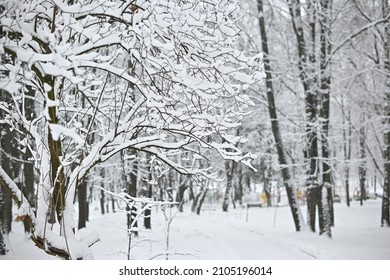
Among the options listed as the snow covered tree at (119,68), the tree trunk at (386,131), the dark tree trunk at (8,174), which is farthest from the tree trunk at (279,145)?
the snow covered tree at (119,68)

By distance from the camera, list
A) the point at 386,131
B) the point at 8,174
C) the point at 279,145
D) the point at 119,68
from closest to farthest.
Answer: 1. the point at 119,68
2. the point at 8,174
3. the point at 386,131
4. the point at 279,145

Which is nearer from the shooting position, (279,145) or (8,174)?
(8,174)

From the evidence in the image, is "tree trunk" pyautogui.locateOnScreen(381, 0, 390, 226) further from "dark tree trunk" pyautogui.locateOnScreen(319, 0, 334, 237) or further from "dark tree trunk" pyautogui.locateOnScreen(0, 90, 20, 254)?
"dark tree trunk" pyautogui.locateOnScreen(0, 90, 20, 254)

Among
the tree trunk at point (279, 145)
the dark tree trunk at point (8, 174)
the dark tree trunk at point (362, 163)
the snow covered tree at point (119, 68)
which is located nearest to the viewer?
the snow covered tree at point (119, 68)

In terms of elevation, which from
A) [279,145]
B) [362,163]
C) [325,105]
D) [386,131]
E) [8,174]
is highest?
[325,105]

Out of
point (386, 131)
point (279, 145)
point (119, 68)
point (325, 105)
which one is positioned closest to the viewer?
point (119, 68)

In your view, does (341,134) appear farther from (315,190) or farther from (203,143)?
(203,143)

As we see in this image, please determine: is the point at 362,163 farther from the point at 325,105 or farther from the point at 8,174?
the point at 8,174

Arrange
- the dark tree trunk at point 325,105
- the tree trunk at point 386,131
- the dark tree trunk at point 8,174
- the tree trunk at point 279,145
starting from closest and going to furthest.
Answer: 1. the dark tree trunk at point 8,174
2. the tree trunk at point 386,131
3. the dark tree trunk at point 325,105
4. the tree trunk at point 279,145

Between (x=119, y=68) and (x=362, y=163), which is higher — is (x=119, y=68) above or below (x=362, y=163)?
above

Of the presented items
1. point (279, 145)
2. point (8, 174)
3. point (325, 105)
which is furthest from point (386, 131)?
point (8, 174)

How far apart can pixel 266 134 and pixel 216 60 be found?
6.96 metres

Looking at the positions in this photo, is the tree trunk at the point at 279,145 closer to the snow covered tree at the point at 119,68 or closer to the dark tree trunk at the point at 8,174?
the dark tree trunk at the point at 8,174

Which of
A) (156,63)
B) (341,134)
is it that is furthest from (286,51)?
(156,63)
